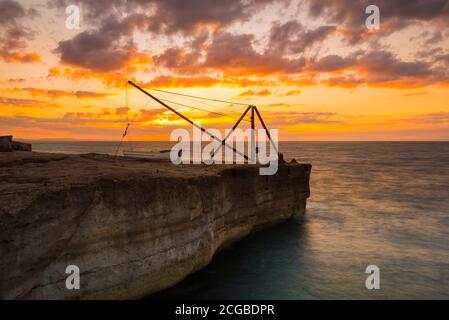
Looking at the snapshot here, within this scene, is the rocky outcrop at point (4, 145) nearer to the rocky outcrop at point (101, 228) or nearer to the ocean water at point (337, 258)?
the rocky outcrop at point (101, 228)

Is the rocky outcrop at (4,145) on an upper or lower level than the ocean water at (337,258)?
upper

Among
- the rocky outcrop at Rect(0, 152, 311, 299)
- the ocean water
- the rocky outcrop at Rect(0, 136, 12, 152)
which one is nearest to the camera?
the rocky outcrop at Rect(0, 152, 311, 299)

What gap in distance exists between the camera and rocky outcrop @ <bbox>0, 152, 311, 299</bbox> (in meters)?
11.2

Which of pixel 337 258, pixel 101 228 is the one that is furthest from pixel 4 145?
pixel 337 258

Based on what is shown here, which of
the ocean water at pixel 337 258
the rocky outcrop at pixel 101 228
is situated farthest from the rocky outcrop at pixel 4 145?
the ocean water at pixel 337 258

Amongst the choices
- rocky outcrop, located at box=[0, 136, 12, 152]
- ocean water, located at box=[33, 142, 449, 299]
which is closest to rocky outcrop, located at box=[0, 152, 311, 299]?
ocean water, located at box=[33, 142, 449, 299]

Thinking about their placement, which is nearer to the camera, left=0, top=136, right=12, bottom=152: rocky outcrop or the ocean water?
the ocean water

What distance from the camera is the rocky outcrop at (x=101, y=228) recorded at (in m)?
11.2

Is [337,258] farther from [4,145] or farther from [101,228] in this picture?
[4,145]

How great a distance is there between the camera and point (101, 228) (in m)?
13.5

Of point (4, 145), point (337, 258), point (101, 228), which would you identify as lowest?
point (337, 258)

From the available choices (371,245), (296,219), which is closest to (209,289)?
(371,245)

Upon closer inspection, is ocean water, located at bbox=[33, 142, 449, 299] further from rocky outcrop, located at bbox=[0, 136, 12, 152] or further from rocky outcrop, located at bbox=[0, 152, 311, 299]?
rocky outcrop, located at bbox=[0, 136, 12, 152]
